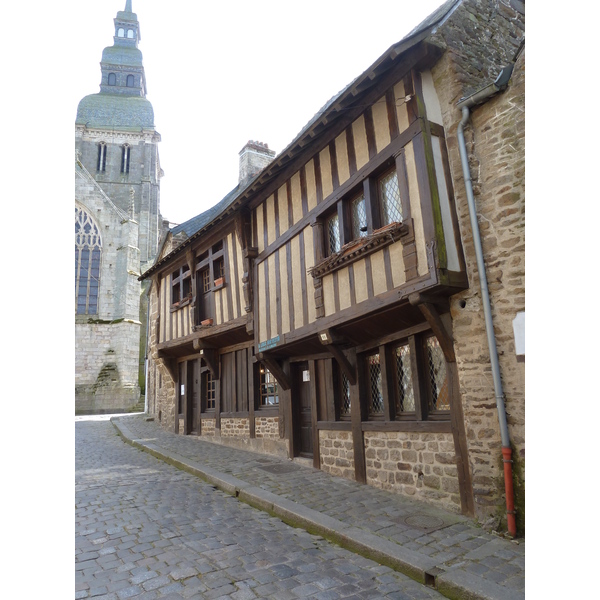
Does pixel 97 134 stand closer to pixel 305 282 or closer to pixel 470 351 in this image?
pixel 305 282

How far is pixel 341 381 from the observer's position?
6.79 meters

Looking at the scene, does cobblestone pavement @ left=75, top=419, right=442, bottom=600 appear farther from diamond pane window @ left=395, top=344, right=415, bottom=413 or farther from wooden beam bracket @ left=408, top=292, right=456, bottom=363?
wooden beam bracket @ left=408, top=292, right=456, bottom=363

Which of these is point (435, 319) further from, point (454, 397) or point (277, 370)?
point (277, 370)

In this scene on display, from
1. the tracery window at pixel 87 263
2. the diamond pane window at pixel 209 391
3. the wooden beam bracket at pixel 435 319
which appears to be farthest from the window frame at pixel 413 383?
the tracery window at pixel 87 263

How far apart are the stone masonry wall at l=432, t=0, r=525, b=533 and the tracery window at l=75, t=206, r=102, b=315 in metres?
24.1

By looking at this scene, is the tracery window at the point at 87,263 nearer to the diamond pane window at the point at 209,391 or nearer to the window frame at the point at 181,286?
the window frame at the point at 181,286

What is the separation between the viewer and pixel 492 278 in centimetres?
419

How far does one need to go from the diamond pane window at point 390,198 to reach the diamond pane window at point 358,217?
0.31m

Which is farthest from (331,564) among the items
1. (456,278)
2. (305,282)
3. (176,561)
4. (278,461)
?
(278,461)

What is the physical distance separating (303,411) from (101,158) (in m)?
35.5

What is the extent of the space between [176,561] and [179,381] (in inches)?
373

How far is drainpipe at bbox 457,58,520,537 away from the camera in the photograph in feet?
12.3

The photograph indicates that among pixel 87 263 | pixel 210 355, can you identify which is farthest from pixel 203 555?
pixel 87 263

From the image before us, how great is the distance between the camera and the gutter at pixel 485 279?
12.4 feet
